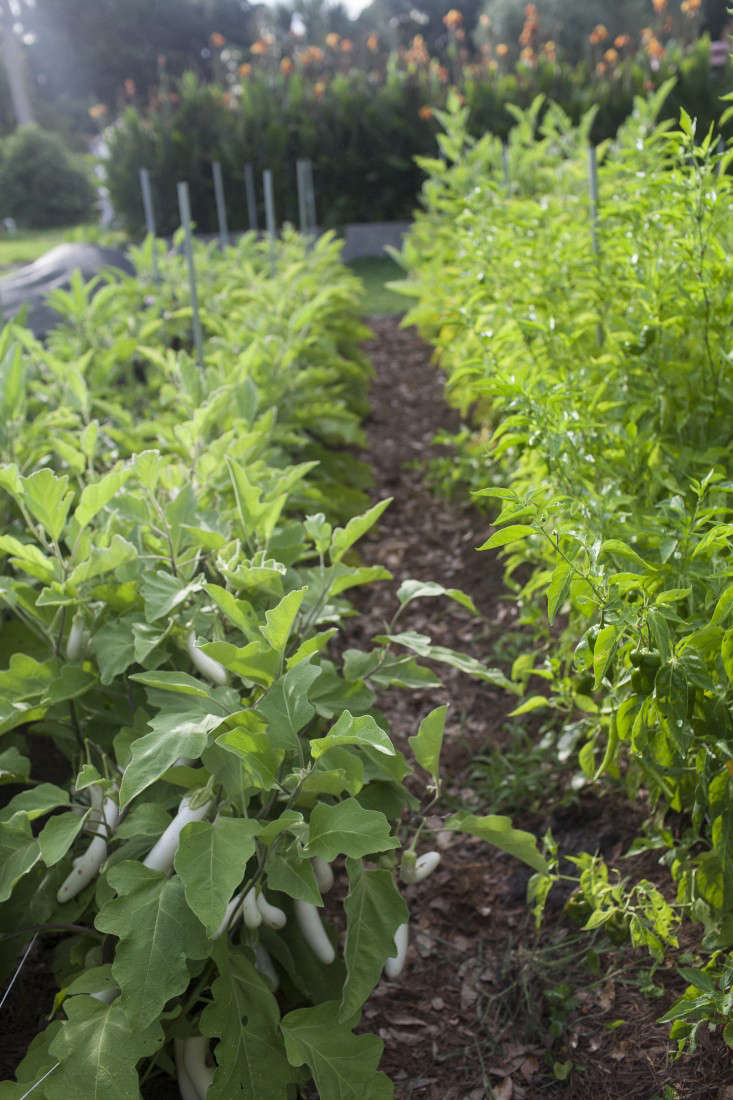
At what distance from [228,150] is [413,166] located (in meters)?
2.62

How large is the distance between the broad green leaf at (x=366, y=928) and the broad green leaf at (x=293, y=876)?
0.10 meters

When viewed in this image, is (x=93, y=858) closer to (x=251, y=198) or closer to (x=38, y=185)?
(x=251, y=198)

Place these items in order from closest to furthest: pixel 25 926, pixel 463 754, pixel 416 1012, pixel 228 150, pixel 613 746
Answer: pixel 25 926 < pixel 613 746 < pixel 416 1012 < pixel 463 754 < pixel 228 150

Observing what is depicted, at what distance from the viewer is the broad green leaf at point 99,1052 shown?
1.38 meters

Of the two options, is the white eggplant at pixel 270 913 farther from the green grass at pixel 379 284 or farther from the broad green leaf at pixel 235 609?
the green grass at pixel 379 284

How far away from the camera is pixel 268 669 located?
1.60 meters

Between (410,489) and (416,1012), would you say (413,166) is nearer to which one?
(410,489)

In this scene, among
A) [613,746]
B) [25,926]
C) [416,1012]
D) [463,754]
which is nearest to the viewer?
[25,926]

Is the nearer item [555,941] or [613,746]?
[613,746]

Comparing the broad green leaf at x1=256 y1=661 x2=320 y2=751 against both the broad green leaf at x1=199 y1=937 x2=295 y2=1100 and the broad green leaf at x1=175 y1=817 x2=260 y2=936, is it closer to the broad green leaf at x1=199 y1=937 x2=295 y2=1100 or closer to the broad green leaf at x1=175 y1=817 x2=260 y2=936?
the broad green leaf at x1=175 y1=817 x2=260 y2=936

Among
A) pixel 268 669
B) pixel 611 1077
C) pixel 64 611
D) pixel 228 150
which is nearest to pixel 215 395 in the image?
pixel 64 611

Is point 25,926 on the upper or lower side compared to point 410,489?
upper

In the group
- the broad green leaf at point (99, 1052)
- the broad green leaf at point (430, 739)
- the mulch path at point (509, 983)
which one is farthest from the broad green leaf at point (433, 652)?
the broad green leaf at point (99, 1052)

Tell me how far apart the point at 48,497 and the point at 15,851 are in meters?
0.60
